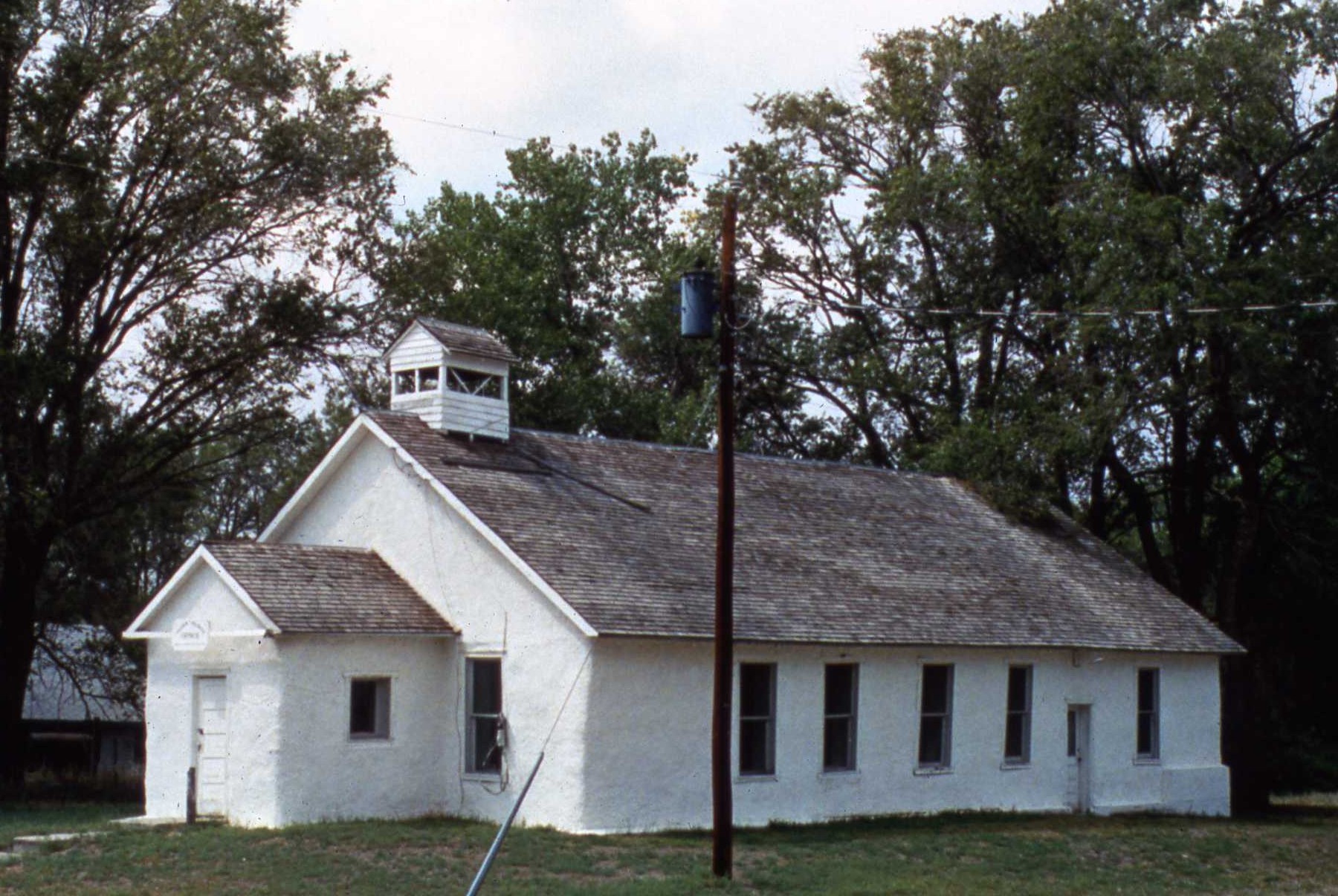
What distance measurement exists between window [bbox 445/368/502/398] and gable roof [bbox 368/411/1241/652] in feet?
3.12

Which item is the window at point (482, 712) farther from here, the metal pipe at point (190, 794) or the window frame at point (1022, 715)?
the window frame at point (1022, 715)

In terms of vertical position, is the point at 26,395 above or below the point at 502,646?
above

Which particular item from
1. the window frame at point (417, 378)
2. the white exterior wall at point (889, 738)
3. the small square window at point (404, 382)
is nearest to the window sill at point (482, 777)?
the white exterior wall at point (889, 738)

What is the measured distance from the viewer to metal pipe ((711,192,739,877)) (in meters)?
20.8

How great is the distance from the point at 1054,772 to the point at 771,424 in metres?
20.0

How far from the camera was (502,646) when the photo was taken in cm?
2630

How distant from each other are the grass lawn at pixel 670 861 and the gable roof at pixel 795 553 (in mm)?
3483

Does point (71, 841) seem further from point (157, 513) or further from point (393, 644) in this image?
point (157, 513)

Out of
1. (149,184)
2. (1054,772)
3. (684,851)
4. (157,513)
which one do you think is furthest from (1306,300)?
(157,513)

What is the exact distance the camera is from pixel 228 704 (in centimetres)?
2575

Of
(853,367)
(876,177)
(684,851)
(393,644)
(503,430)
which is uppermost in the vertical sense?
(876,177)

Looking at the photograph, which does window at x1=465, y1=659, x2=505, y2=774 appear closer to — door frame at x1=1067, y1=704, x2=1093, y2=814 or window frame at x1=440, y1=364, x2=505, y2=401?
window frame at x1=440, y1=364, x2=505, y2=401

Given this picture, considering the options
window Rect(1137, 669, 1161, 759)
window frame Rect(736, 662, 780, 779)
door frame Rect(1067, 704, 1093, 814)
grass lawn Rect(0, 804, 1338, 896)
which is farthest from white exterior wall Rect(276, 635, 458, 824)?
window Rect(1137, 669, 1161, 759)

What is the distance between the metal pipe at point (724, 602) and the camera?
2084cm
